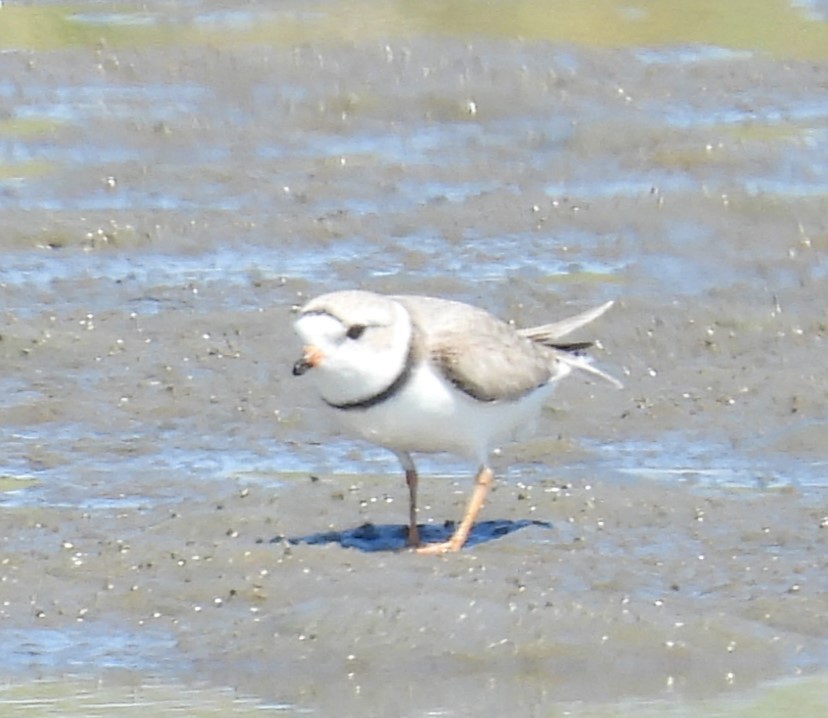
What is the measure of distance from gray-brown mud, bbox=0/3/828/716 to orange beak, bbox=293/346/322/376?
2.41 ft

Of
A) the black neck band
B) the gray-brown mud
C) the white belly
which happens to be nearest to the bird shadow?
the gray-brown mud

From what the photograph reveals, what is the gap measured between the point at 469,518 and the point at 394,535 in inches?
16.3

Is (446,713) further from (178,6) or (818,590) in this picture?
(178,6)

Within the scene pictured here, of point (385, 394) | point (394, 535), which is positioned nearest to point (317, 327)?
point (385, 394)

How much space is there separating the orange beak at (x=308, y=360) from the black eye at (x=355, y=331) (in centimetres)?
11

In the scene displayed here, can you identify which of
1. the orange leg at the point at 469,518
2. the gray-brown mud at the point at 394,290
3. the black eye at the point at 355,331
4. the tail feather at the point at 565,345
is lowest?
the gray-brown mud at the point at 394,290

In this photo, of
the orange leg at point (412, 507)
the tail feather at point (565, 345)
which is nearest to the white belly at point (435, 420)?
the orange leg at point (412, 507)

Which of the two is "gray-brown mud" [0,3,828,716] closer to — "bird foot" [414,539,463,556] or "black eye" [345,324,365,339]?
"bird foot" [414,539,463,556]

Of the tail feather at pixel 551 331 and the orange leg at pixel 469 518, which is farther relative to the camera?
the tail feather at pixel 551 331

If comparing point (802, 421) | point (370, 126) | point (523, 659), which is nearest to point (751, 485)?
point (802, 421)

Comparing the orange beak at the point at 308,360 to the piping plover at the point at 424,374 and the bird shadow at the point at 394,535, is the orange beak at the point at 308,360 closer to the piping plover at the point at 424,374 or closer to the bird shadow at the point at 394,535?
the piping plover at the point at 424,374

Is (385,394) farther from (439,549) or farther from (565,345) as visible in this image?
(565,345)

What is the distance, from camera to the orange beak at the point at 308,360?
7.08m

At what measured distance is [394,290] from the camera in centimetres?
1138
